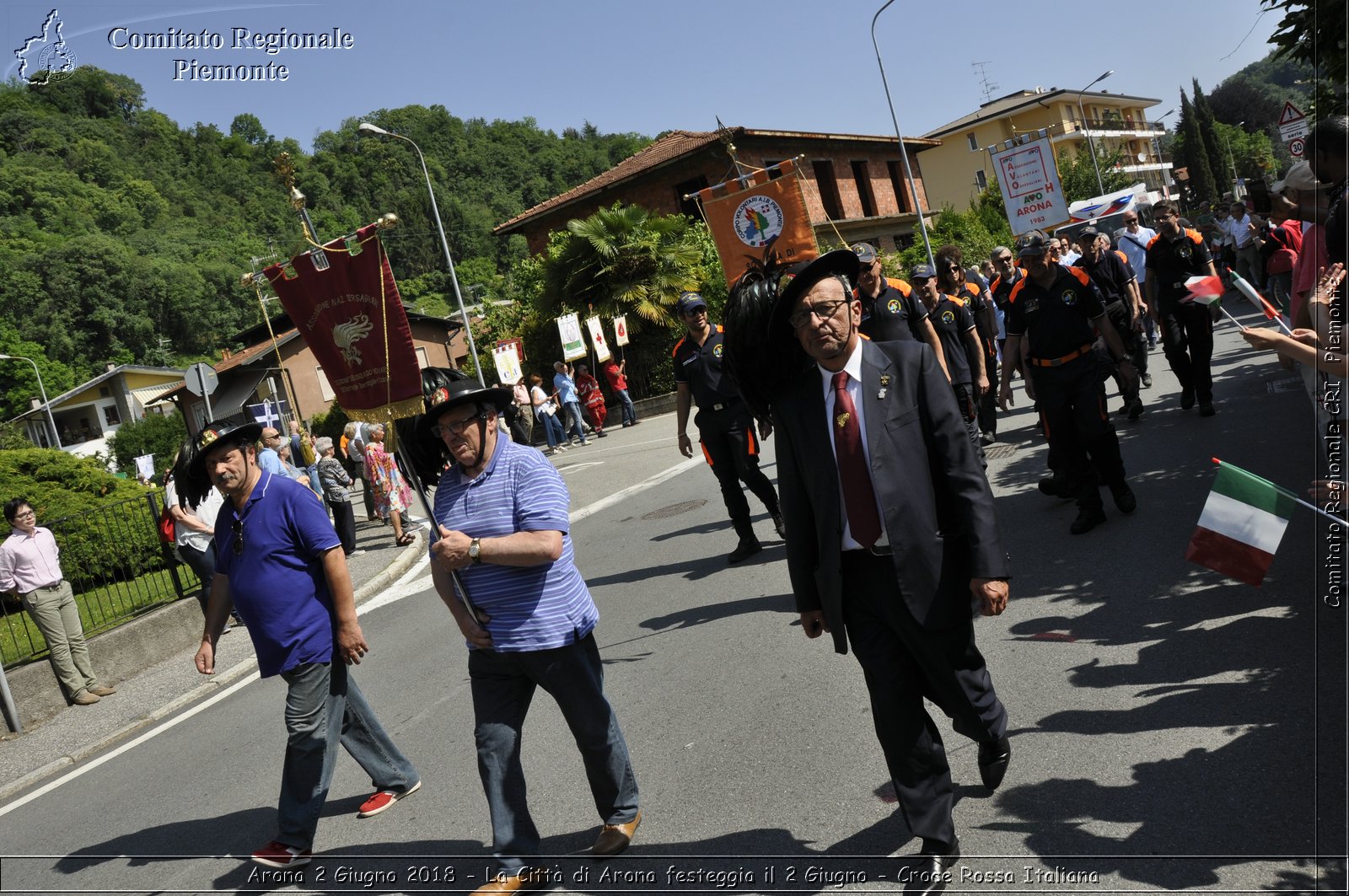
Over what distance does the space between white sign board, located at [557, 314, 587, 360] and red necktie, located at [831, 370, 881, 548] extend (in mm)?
23774

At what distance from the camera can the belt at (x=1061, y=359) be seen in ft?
23.8

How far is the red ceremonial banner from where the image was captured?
403 cm

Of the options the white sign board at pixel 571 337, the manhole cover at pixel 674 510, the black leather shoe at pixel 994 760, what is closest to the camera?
the black leather shoe at pixel 994 760

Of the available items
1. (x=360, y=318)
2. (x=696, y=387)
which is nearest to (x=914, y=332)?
(x=696, y=387)

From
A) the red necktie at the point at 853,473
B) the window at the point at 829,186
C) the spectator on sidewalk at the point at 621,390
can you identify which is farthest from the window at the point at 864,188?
Result: the red necktie at the point at 853,473

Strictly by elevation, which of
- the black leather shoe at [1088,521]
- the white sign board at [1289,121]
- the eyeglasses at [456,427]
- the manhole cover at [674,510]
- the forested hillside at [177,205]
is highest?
the forested hillside at [177,205]

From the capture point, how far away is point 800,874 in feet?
11.7

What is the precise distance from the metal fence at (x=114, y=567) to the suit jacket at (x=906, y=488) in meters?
9.44

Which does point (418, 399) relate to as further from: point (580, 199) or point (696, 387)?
point (580, 199)

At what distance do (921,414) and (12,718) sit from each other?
29.3 ft

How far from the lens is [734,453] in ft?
27.3

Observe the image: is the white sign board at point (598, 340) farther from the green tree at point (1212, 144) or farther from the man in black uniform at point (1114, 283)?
the green tree at point (1212, 144)

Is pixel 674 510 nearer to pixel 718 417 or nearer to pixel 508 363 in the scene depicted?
pixel 718 417

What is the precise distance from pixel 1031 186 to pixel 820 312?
2055 cm
